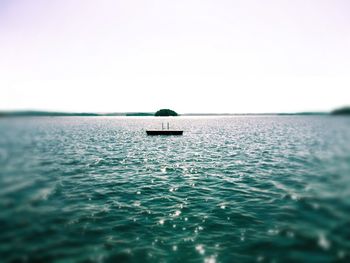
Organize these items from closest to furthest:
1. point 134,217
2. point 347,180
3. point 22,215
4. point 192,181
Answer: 1. point 347,180
2. point 22,215
3. point 134,217
4. point 192,181

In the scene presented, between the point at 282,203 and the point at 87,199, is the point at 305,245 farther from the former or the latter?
the point at 87,199

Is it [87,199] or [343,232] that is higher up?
[343,232]

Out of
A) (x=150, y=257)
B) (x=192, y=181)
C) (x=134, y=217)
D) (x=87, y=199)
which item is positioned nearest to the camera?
(x=150, y=257)

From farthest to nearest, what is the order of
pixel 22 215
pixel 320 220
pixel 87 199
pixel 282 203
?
pixel 87 199 < pixel 282 203 < pixel 22 215 < pixel 320 220

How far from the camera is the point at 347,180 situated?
257 inches

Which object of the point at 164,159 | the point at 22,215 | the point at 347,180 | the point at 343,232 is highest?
the point at 347,180

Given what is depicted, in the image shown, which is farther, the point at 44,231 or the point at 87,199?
the point at 87,199

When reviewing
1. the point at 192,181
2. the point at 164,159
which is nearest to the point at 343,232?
the point at 192,181

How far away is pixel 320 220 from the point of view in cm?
833

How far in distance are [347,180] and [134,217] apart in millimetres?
10123

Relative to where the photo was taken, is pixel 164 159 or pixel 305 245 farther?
pixel 164 159

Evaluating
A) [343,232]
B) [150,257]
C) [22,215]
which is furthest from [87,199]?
[343,232]

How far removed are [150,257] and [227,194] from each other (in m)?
8.45

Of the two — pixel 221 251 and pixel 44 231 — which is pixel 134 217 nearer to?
pixel 44 231
